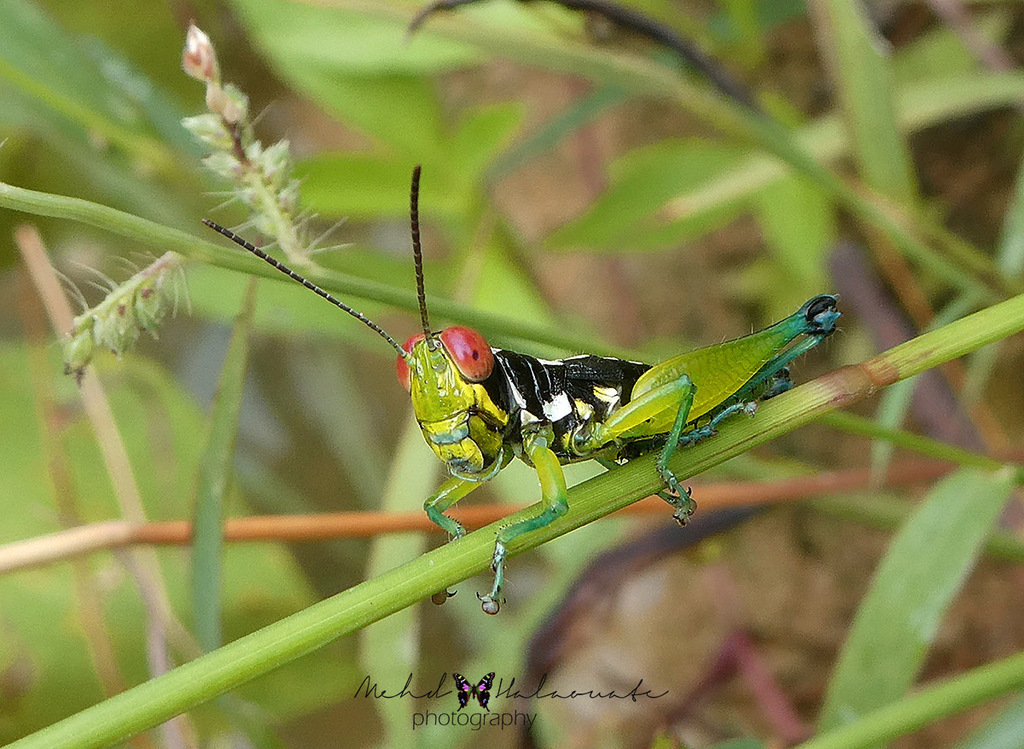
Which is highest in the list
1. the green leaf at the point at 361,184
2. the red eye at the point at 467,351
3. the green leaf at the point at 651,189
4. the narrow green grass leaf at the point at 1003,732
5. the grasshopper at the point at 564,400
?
the green leaf at the point at 361,184

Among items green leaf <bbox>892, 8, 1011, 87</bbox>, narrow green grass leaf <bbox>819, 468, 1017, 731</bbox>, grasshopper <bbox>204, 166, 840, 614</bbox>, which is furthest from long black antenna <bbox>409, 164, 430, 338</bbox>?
green leaf <bbox>892, 8, 1011, 87</bbox>

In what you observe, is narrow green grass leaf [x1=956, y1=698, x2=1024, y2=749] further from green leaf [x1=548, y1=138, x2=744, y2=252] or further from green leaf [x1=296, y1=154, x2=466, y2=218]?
green leaf [x1=296, y1=154, x2=466, y2=218]

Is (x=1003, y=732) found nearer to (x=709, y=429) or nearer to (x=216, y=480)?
(x=709, y=429)

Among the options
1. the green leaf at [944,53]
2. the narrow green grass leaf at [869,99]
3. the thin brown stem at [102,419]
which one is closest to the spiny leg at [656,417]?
the thin brown stem at [102,419]

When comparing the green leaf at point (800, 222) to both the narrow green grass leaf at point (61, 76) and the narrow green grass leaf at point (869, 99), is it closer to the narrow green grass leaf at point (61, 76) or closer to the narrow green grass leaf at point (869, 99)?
the narrow green grass leaf at point (869, 99)

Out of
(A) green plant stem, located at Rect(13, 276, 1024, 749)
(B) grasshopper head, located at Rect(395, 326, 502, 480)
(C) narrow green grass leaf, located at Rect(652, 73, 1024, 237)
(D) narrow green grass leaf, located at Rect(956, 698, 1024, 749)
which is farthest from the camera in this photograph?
(C) narrow green grass leaf, located at Rect(652, 73, 1024, 237)

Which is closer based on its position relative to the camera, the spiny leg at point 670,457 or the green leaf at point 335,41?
the spiny leg at point 670,457

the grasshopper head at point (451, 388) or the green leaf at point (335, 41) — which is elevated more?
the green leaf at point (335, 41)
